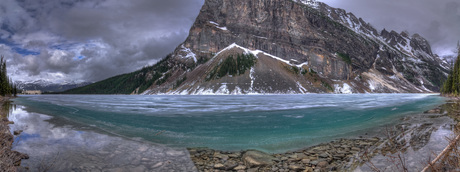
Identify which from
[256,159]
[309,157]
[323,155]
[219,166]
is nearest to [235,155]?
[256,159]

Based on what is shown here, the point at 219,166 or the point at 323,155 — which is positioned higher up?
the point at 323,155

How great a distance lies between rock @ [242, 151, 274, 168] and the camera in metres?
9.04

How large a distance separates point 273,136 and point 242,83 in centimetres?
16215

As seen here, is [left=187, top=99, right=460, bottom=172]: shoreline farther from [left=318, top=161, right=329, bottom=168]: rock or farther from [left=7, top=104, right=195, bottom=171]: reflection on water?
[left=7, top=104, right=195, bottom=171]: reflection on water

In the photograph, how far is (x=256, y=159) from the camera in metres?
9.56

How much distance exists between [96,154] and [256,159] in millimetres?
7330

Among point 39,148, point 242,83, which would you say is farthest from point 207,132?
point 242,83

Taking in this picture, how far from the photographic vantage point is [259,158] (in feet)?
31.9

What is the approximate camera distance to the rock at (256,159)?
904 centimetres

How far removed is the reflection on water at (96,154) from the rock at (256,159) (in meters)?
2.30

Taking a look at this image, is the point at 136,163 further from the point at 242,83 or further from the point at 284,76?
the point at 284,76

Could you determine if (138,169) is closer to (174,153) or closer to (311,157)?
(174,153)

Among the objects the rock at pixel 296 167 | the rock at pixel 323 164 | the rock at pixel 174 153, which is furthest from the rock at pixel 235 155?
the rock at pixel 323 164

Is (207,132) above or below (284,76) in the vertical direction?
below
